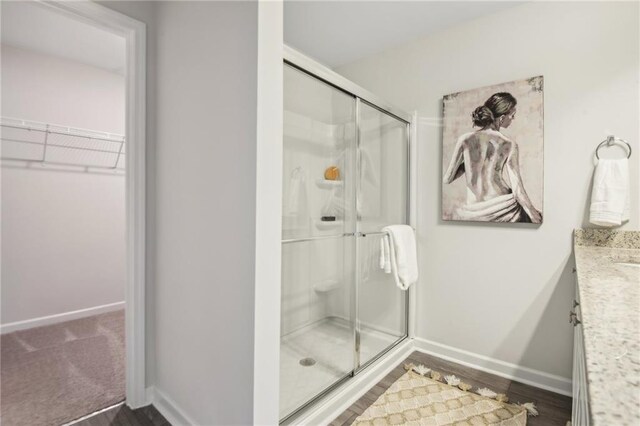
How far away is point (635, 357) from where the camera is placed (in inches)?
20.8

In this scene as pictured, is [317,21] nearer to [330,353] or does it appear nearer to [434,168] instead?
[434,168]

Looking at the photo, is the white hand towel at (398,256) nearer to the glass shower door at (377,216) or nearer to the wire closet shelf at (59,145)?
the glass shower door at (377,216)

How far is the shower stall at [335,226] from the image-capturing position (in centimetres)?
182

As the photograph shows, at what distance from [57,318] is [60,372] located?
3.82 ft

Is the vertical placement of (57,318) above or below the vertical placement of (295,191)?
below

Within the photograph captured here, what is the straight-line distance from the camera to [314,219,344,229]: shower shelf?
2.00 meters

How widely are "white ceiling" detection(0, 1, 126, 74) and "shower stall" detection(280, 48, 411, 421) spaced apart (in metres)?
1.81

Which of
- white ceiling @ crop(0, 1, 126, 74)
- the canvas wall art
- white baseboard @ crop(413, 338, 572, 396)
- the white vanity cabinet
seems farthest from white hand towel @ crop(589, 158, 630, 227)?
white ceiling @ crop(0, 1, 126, 74)

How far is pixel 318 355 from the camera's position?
6.78 feet

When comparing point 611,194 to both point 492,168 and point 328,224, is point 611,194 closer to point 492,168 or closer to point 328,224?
point 492,168

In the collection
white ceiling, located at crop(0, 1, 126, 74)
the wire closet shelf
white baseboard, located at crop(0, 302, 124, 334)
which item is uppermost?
white ceiling, located at crop(0, 1, 126, 74)

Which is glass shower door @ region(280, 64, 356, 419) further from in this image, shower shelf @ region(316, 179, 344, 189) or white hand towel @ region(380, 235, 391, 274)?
white hand towel @ region(380, 235, 391, 274)

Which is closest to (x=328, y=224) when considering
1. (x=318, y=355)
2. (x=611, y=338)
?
(x=318, y=355)

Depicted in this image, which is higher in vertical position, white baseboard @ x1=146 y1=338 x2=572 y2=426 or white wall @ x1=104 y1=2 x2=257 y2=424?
white wall @ x1=104 y1=2 x2=257 y2=424
